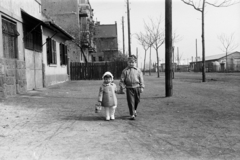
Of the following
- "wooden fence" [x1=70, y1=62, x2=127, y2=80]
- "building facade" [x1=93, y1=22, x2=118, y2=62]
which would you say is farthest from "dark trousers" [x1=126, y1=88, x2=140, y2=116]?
"building facade" [x1=93, y1=22, x2=118, y2=62]

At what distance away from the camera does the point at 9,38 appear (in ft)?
31.8

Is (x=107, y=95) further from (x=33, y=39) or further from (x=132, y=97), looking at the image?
(x=33, y=39)

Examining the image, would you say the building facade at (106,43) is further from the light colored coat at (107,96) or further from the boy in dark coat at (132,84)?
the light colored coat at (107,96)

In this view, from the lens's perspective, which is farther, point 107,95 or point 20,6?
point 20,6

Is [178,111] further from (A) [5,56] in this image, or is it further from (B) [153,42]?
(B) [153,42]

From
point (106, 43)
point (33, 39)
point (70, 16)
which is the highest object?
point (70, 16)

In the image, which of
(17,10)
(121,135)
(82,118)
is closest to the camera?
(121,135)

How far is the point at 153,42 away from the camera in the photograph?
33062 mm

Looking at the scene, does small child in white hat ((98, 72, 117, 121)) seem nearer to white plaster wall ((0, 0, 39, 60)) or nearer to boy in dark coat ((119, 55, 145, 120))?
boy in dark coat ((119, 55, 145, 120))

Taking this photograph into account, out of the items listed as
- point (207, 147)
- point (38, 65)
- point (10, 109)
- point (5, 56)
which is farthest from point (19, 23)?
point (207, 147)

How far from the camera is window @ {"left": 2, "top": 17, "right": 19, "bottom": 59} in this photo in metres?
9.21

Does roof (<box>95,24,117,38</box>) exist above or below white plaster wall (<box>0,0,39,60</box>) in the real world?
above

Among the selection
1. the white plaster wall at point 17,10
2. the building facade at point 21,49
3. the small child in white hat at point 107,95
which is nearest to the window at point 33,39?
the building facade at point 21,49

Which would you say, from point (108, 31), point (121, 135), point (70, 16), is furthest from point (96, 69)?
point (108, 31)
